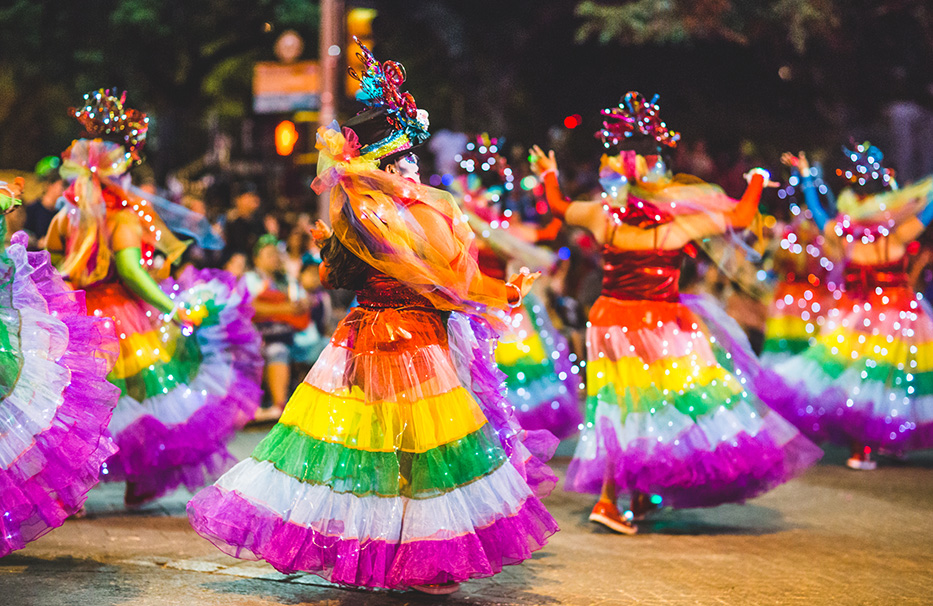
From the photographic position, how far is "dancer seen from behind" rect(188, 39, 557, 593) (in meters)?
4.75

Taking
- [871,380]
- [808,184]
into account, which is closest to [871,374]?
[871,380]

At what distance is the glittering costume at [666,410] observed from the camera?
→ 6559mm

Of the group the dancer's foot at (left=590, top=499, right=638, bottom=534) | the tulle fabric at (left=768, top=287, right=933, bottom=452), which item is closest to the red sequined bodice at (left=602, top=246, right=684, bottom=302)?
the dancer's foot at (left=590, top=499, right=638, bottom=534)

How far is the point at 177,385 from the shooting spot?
6926mm

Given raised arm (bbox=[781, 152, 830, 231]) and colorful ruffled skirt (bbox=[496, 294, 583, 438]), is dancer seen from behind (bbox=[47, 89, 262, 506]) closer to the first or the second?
colorful ruffled skirt (bbox=[496, 294, 583, 438])

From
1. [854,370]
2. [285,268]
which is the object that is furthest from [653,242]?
[285,268]

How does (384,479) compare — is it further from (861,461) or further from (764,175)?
(861,461)

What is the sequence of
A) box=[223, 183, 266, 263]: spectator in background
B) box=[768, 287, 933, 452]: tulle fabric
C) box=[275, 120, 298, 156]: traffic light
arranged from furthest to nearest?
box=[275, 120, 298, 156]: traffic light
box=[223, 183, 266, 263]: spectator in background
box=[768, 287, 933, 452]: tulle fabric

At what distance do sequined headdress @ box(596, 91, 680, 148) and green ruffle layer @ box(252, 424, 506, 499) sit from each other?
8.94 ft

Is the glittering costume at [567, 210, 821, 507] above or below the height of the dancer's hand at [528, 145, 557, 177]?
below

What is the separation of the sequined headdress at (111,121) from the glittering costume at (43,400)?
1.81 metres

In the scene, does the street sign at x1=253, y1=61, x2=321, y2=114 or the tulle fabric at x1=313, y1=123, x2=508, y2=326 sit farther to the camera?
the street sign at x1=253, y1=61, x2=321, y2=114

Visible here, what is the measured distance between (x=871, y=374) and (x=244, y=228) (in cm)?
685

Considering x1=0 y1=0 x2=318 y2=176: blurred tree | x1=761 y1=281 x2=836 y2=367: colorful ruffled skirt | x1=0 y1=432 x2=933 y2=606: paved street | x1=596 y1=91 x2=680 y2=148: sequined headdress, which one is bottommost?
x1=0 y1=432 x2=933 y2=606: paved street
